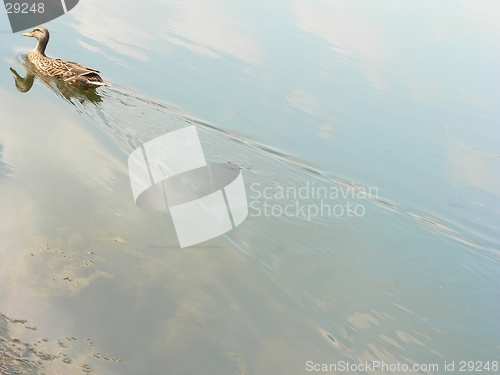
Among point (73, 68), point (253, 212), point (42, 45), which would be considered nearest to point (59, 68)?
point (73, 68)

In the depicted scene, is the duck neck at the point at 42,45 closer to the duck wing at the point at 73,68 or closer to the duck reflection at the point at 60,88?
the duck reflection at the point at 60,88

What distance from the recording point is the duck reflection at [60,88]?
22.4 ft

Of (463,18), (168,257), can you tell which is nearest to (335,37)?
(463,18)

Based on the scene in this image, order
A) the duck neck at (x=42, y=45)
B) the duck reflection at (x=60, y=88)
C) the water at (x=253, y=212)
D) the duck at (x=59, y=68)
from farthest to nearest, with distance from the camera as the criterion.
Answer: the duck neck at (x=42, y=45) → the duck at (x=59, y=68) → the duck reflection at (x=60, y=88) → the water at (x=253, y=212)

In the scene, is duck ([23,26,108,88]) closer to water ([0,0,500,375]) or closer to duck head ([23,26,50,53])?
duck head ([23,26,50,53])

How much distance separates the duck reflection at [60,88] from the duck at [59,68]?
0.24ft

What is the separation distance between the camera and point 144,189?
16.9ft

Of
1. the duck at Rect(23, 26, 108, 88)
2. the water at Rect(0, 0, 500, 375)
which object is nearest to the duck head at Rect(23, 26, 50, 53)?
the duck at Rect(23, 26, 108, 88)

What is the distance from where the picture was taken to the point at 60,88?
23.5ft

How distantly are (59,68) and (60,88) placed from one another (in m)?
0.34

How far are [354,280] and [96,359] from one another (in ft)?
8.59

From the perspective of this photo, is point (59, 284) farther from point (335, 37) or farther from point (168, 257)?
point (335, 37)

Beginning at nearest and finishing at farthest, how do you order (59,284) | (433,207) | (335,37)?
1. (59,284)
2. (433,207)
3. (335,37)

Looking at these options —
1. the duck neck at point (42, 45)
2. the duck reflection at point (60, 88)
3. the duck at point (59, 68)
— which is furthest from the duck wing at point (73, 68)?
the duck neck at point (42, 45)
